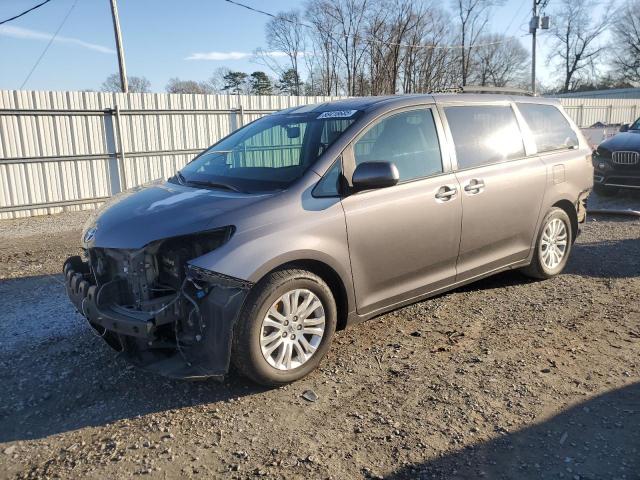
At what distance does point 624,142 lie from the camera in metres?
10.0

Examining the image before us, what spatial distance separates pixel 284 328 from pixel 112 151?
31.3 ft

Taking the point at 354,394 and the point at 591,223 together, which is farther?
the point at 591,223

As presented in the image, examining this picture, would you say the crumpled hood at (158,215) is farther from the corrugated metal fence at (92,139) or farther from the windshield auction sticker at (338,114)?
the corrugated metal fence at (92,139)

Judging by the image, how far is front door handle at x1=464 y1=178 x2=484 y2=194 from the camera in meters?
4.35

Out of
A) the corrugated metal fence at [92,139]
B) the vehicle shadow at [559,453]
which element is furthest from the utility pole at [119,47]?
the vehicle shadow at [559,453]

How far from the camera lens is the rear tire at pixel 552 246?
5.29 m

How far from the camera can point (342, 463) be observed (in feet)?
8.82

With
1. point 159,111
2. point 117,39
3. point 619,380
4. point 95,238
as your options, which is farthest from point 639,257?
point 117,39

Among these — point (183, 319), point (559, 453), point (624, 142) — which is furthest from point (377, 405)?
point (624, 142)

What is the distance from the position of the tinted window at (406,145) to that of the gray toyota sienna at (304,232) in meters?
0.01

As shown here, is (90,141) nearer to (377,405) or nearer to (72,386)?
(72,386)

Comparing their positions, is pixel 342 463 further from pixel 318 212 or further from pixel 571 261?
pixel 571 261

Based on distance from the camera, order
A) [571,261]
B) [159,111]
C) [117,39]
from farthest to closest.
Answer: [117,39] < [159,111] < [571,261]

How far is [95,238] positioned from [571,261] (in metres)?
5.35
